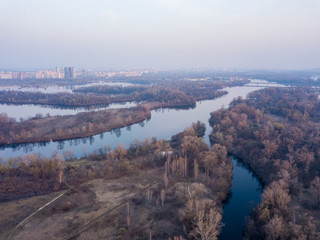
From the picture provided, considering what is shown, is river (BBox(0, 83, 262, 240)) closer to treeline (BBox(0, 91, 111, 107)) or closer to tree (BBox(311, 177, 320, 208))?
tree (BBox(311, 177, 320, 208))

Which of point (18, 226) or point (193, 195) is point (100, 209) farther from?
point (193, 195)

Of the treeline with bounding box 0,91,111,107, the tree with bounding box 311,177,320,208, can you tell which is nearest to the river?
the tree with bounding box 311,177,320,208

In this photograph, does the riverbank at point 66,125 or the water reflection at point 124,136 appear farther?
the riverbank at point 66,125

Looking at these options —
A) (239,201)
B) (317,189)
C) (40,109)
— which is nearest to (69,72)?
(40,109)

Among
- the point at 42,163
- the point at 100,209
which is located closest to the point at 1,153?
the point at 42,163

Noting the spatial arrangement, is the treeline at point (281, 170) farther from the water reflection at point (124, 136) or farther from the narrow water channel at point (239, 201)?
the water reflection at point (124, 136)

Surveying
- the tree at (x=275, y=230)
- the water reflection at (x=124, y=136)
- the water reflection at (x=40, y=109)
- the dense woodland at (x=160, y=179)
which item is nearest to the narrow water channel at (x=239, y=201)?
the dense woodland at (x=160, y=179)
